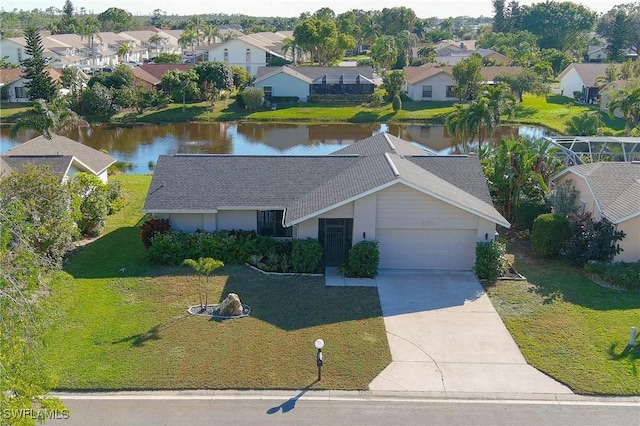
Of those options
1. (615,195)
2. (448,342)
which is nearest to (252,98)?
(615,195)

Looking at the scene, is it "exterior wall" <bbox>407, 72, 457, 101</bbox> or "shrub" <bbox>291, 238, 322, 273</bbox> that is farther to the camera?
"exterior wall" <bbox>407, 72, 457, 101</bbox>

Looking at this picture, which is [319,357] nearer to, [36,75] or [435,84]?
[36,75]

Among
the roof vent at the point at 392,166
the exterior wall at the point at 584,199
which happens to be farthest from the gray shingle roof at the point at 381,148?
the exterior wall at the point at 584,199

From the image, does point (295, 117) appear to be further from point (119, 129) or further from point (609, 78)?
point (609, 78)

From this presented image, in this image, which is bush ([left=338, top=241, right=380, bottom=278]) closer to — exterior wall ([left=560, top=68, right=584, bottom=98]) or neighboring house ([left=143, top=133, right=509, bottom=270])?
neighboring house ([left=143, top=133, right=509, bottom=270])

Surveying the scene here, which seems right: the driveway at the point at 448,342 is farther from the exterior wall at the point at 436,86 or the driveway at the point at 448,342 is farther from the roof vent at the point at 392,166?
the exterior wall at the point at 436,86

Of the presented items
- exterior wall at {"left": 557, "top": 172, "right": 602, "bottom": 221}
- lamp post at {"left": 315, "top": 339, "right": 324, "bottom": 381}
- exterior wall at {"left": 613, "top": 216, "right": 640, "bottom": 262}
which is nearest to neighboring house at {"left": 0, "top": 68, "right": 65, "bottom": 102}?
exterior wall at {"left": 557, "top": 172, "right": 602, "bottom": 221}
